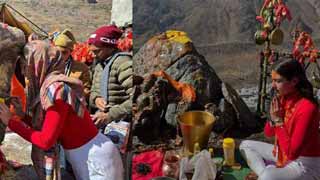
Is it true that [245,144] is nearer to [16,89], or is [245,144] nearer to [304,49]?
[304,49]

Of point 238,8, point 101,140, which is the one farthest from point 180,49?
point 101,140

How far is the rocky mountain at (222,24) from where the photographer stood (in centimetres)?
301

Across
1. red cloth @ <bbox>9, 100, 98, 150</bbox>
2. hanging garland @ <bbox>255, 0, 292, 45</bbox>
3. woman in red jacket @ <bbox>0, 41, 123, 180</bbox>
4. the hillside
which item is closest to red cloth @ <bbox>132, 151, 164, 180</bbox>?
woman in red jacket @ <bbox>0, 41, 123, 180</bbox>

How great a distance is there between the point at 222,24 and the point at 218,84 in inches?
13.9

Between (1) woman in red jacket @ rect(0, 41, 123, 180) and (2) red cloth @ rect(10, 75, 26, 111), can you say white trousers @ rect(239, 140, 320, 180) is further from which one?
(2) red cloth @ rect(10, 75, 26, 111)

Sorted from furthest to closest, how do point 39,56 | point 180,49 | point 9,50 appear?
point 180,49 → point 9,50 → point 39,56

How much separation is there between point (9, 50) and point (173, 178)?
1208mm

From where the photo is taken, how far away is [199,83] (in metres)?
3.19

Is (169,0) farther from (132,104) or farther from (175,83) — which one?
(132,104)

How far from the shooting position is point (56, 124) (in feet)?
8.69

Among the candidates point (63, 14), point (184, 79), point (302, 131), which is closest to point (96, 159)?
point (184, 79)

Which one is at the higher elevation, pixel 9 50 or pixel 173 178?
pixel 9 50

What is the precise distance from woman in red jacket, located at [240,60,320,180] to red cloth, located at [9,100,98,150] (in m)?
1.02

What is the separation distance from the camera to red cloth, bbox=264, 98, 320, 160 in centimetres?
277
